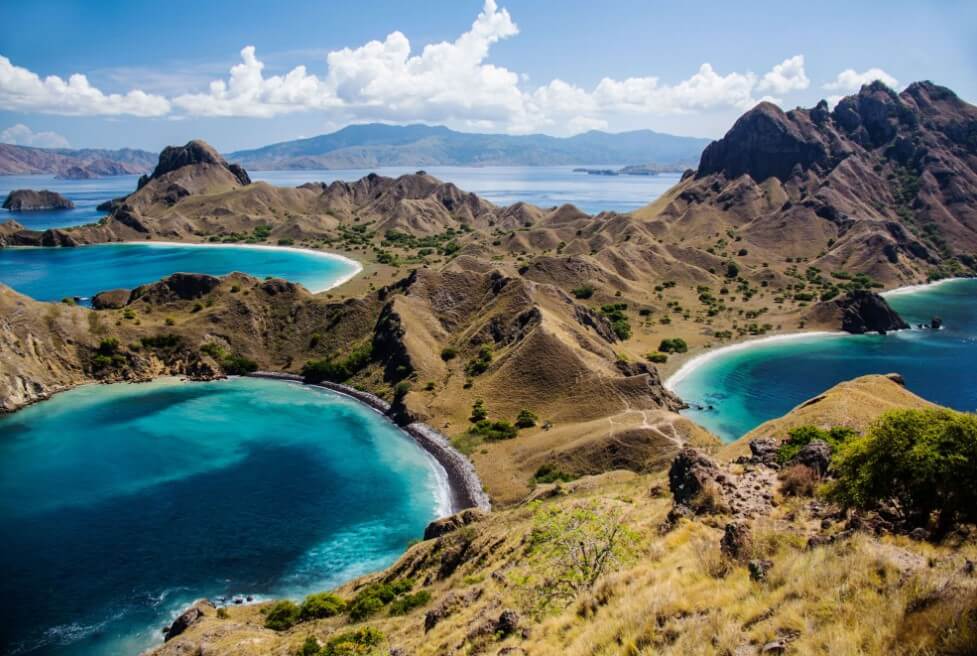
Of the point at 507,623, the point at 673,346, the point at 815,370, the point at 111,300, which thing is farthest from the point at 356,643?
the point at 111,300

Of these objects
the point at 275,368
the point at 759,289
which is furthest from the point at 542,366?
the point at 759,289

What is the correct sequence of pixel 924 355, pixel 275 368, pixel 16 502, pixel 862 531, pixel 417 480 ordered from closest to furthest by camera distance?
pixel 862 531
pixel 16 502
pixel 417 480
pixel 275 368
pixel 924 355

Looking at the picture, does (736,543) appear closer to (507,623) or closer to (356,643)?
(507,623)

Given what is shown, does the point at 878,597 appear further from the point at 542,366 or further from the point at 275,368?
the point at 275,368

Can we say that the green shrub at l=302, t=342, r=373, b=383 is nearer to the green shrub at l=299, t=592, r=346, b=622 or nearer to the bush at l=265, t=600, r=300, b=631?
the bush at l=265, t=600, r=300, b=631

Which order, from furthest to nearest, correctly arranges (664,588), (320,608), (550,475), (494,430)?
(494,430) < (550,475) < (320,608) < (664,588)

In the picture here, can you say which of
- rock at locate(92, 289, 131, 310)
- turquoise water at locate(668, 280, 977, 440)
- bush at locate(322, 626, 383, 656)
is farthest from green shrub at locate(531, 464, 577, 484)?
rock at locate(92, 289, 131, 310)

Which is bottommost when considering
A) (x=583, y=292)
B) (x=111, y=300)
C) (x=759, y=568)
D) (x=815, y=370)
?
(x=815, y=370)
